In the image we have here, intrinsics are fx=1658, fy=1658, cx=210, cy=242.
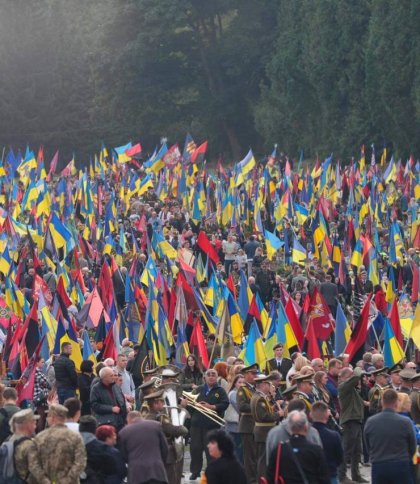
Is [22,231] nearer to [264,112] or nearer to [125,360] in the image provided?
[125,360]

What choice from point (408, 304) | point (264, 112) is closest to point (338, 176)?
point (408, 304)

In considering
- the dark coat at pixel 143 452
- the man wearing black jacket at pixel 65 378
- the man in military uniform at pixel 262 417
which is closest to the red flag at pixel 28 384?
the man wearing black jacket at pixel 65 378

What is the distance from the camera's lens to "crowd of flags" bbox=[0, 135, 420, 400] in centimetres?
2098

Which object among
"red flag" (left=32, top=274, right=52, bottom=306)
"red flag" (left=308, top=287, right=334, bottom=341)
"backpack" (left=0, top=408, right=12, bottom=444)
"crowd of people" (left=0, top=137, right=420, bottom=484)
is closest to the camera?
"crowd of people" (left=0, top=137, right=420, bottom=484)

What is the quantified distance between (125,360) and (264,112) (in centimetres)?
5015

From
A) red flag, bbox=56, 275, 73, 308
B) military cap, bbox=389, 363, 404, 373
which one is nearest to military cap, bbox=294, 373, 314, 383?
military cap, bbox=389, 363, 404, 373

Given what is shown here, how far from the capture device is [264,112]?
66875mm

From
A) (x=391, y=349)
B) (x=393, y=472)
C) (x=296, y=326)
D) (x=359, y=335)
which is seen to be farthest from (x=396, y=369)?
(x=393, y=472)

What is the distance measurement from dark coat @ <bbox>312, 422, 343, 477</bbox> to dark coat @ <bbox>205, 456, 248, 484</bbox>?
1.55 meters

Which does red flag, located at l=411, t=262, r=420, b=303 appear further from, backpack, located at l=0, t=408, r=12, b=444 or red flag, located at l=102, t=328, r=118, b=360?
backpack, located at l=0, t=408, r=12, b=444

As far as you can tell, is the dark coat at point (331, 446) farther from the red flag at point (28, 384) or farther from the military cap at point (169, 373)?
the red flag at point (28, 384)

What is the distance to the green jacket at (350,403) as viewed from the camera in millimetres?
16906

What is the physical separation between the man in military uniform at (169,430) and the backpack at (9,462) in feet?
7.35

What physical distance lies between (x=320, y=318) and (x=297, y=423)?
10563mm
